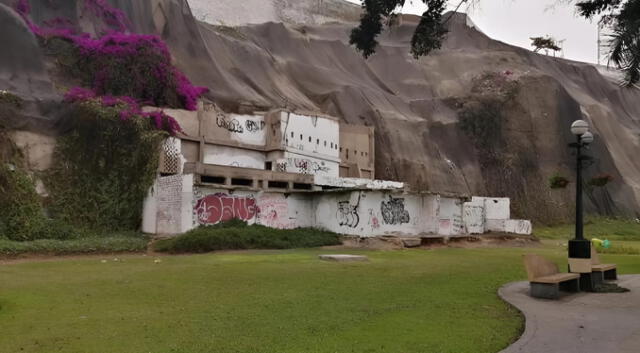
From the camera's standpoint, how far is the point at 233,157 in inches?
1275

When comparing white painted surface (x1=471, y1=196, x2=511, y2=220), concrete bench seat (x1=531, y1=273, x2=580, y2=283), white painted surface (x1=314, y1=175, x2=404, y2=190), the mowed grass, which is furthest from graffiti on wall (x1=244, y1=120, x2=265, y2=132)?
concrete bench seat (x1=531, y1=273, x2=580, y2=283)

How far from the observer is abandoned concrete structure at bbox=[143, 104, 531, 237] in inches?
950

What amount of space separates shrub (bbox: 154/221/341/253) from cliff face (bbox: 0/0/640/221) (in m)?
17.4

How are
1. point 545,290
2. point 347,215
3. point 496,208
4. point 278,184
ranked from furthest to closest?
point 496,208 < point 278,184 < point 347,215 < point 545,290

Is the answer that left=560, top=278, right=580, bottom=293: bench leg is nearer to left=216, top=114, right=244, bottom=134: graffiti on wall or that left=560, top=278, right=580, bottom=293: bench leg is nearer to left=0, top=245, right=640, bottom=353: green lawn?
left=0, top=245, right=640, bottom=353: green lawn

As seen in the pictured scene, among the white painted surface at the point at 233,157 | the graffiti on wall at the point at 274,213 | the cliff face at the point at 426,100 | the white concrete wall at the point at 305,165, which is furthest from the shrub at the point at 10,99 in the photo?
the cliff face at the point at 426,100

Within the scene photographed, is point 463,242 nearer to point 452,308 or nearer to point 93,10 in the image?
point 452,308

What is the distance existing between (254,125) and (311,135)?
399 centimetres

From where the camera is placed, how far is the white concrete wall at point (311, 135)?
34219mm

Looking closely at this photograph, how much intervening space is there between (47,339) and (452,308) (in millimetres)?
5896

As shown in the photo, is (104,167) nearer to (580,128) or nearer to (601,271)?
(580,128)

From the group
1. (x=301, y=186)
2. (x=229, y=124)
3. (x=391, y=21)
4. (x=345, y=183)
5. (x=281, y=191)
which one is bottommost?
(x=281, y=191)

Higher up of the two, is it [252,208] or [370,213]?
[252,208]

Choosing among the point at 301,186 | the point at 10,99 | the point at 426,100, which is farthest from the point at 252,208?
the point at 426,100
